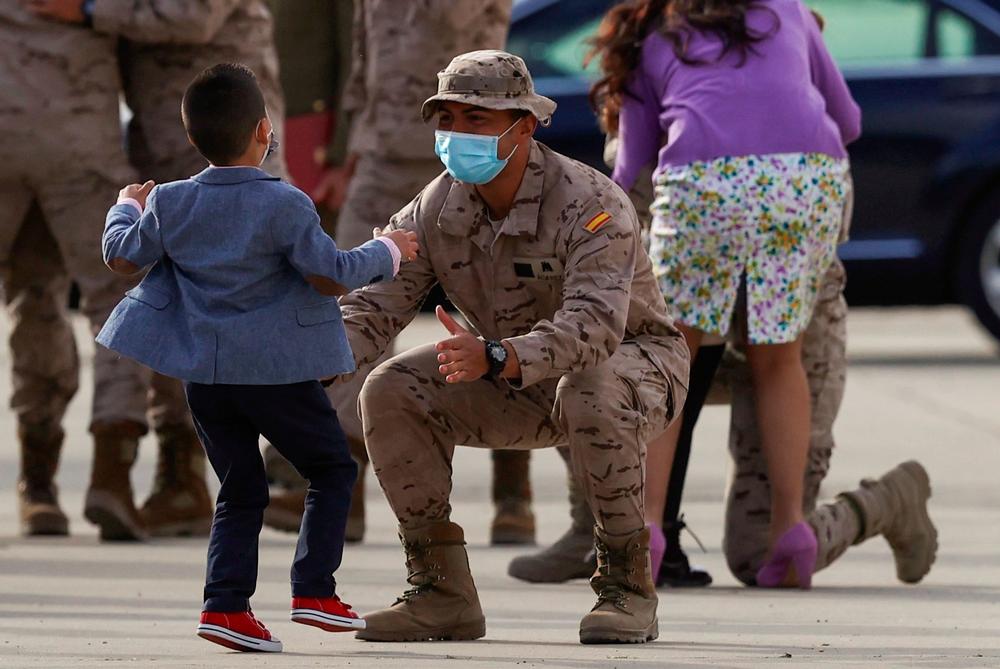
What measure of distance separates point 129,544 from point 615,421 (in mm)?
2145

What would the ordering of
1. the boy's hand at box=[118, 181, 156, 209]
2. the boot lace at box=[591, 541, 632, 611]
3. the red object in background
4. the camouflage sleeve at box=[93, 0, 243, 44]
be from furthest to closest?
the red object in background → the camouflage sleeve at box=[93, 0, 243, 44] → the boot lace at box=[591, 541, 632, 611] → the boy's hand at box=[118, 181, 156, 209]

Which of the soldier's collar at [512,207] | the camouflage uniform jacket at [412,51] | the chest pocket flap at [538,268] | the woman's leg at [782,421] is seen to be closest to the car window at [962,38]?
the camouflage uniform jacket at [412,51]

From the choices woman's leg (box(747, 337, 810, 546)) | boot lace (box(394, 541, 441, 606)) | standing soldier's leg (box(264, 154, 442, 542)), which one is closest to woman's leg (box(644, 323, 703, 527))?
woman's leg (box(747, 337, 810, 546))

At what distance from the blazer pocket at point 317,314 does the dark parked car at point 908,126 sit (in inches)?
234

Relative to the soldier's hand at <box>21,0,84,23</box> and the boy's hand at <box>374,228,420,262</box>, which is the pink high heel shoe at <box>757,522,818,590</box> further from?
the soldier's hand at <box>21,0,84,23</box>

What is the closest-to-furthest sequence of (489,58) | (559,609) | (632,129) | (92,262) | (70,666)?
(70,666), (489,58), (559,609), (632,129), (92,262)

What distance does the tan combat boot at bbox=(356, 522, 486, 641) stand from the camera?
4.58 metres

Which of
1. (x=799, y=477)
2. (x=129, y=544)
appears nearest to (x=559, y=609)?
(x=799, y=477)

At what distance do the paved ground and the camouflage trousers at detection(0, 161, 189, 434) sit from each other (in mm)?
389

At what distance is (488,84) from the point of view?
4.49 metres

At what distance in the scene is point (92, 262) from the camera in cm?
612

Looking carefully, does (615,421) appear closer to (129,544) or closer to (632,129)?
(632,129)

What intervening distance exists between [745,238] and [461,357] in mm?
1332

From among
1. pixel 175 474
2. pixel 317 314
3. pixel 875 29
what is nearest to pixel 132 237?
pixel 317 314
